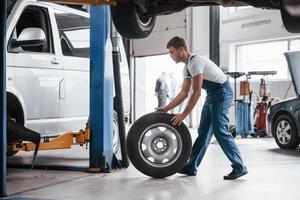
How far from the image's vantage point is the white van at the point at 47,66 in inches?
184

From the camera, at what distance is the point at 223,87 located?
4.68 metres

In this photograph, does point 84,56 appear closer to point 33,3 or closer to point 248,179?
point 33,3

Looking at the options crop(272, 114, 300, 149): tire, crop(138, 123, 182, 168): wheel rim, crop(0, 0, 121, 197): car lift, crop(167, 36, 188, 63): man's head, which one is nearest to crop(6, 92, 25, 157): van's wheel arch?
crop(0, 0, 121, 197): car lift

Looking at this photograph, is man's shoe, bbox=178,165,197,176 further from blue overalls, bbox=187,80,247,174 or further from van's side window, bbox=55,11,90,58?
van's side window, bbox=55,11,90,58

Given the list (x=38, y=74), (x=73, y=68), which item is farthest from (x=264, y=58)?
(x=38, y=74)

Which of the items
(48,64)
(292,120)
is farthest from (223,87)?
(292,120)

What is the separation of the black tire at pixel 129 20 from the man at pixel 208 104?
2.13 ft

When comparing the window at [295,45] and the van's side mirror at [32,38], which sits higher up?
the window at [295,45]

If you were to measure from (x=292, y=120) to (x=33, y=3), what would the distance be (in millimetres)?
4398

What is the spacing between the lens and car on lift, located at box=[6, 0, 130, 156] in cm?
467

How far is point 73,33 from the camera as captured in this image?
18.9 ft

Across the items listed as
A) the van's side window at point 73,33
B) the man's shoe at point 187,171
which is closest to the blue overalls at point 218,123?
the man's shoe at point 187,171

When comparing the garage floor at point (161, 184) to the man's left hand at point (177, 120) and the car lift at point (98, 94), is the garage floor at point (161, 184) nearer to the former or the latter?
the car lift at point (98, 94)

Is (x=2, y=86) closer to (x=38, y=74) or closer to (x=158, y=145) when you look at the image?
(x=38, y=74)
